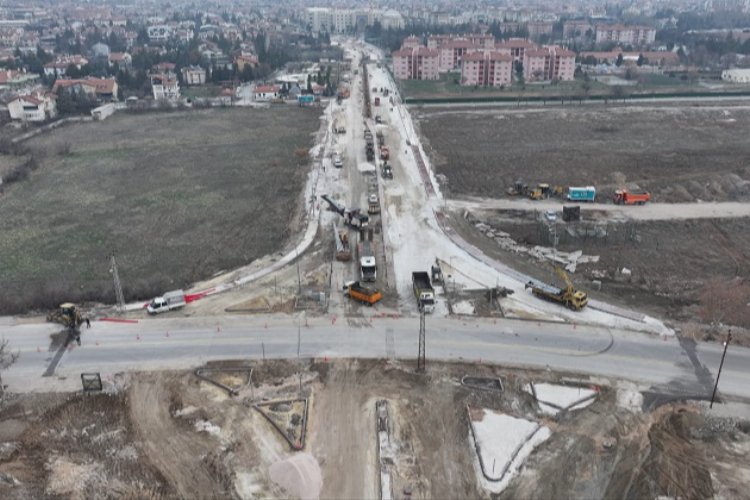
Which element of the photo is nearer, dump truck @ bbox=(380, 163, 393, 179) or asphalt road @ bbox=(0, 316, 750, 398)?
asphalt road @ bbox=(0, 316, 750, 398)

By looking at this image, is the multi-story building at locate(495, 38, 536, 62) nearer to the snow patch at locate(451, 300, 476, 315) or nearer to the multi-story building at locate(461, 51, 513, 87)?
the multi-story building at locate(461, 51, 513, 87)

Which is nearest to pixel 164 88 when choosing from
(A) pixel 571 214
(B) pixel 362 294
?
(A) pixel 571 214

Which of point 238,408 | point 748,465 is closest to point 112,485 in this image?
point 238,408

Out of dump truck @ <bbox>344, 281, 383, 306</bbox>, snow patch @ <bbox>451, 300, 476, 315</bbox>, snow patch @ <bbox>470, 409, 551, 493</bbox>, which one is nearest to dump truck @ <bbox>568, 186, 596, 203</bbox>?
snow patch @ <bbox>451, 300, 476, 315</bbox>

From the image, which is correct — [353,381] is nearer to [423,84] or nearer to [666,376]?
[666,376]

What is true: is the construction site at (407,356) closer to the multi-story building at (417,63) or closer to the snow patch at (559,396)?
the snow patch at (559,396)
